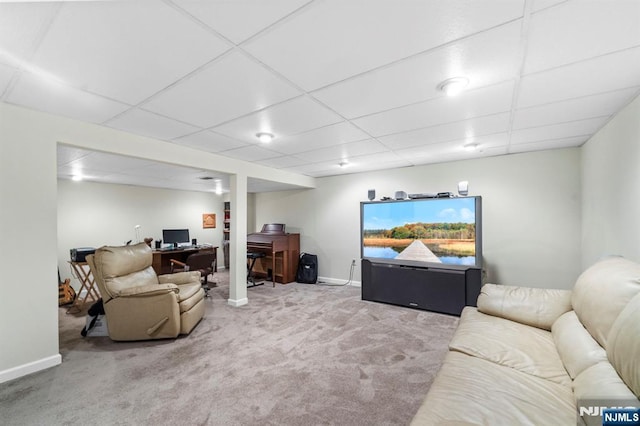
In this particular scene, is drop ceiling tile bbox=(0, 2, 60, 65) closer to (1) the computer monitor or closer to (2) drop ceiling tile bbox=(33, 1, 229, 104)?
(2) drop ceiling tile bbox=(33, 1, 229, 104)

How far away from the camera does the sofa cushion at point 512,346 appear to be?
150 centimetres

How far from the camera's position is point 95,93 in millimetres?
2025

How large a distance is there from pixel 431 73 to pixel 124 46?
1.85 m

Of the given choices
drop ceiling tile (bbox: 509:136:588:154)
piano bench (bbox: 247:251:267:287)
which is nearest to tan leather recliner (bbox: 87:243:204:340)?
piano bench (bbox: 247:251:267:287)

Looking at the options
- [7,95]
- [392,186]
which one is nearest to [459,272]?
[392,186]

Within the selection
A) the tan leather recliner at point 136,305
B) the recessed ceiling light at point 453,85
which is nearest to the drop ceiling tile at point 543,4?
the recessed ceiling light at point 453,85

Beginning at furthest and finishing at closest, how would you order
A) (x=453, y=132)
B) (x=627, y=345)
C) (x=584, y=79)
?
(x=453, y=132), (x=584, y=79), (x=627, y=345)

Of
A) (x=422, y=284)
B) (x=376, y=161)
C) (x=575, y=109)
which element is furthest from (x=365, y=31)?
(x=422, y=284)

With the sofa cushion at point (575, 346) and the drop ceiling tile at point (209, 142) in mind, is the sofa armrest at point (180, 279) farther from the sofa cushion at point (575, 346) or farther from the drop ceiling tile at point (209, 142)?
the sofa cushion at point (575, 346)

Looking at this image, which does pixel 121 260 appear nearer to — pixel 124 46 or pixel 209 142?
pixel 209 142

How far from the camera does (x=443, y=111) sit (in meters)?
2.40

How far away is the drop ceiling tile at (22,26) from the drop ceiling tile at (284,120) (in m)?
1.36

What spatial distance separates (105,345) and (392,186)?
4640mm

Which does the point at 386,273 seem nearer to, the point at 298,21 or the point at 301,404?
the point at 301,404
